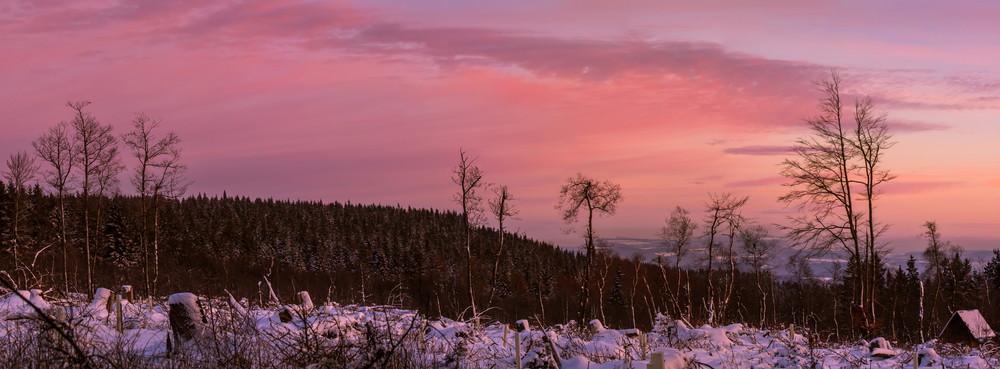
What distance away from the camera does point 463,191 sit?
4056 cm

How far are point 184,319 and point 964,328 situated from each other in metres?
29.0

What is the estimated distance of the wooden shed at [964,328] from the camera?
27297mm

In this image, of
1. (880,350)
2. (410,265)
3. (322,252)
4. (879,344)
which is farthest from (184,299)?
(322,252)

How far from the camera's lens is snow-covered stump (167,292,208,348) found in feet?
33.0

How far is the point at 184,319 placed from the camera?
10.2m

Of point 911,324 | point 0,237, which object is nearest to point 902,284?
point 911,324

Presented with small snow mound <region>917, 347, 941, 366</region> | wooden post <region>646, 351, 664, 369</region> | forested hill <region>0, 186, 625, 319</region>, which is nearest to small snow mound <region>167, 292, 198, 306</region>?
wooden post <region>646, 351, 664, 369</region>

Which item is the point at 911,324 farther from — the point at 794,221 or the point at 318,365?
the point at 318,365

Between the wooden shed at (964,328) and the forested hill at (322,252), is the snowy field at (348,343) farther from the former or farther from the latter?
the forested hill at (322,252)

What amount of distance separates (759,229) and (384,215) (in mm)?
129289

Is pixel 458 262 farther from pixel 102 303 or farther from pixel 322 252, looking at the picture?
pixel 102 303

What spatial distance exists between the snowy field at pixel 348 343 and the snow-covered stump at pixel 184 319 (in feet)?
0.05

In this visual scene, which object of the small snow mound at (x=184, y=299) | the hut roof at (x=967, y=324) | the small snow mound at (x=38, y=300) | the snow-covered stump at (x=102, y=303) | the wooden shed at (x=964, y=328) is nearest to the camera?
the small snow mound at (x=184, y=299)

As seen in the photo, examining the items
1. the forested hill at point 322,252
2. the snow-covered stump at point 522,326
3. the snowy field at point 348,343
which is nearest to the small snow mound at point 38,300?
the snowy field at point 348,343
